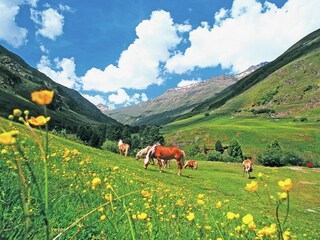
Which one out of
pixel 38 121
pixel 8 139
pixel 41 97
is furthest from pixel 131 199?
pixel 8 139

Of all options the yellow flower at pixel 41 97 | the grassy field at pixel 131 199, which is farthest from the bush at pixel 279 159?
the yellow flower at pixel 41 97

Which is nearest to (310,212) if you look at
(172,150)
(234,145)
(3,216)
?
(172,150)

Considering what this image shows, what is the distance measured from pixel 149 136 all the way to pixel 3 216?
145 meters

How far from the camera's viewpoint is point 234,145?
119 m

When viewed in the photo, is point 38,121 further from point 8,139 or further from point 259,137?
point 259,137

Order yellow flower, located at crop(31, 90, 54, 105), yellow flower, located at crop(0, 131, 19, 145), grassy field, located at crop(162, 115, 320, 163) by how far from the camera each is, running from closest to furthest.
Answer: yellow flower, located at crop(0, 131, 19, 145), yellow flower, located at crop(31, 90, 54, 105), grassy field, located at crop(162, 115, 320, 163)

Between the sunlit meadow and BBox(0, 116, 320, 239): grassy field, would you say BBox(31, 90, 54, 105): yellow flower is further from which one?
BBox(0, 116, 320, 239): grassy field

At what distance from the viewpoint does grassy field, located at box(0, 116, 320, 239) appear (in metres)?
3.87

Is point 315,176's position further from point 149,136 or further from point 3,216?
point 149,136

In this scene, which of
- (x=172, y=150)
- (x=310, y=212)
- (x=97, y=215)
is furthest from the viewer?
(x=172, y=150)

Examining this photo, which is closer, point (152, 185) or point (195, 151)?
point (152, 185)

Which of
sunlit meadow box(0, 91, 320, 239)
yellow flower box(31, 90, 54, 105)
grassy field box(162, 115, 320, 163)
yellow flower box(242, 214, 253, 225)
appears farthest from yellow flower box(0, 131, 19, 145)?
grassy field box(162, 115, 320, 163)

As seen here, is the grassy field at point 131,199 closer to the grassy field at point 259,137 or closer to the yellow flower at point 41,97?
the yellow flower at point 41,97

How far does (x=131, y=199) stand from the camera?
9.32 m
